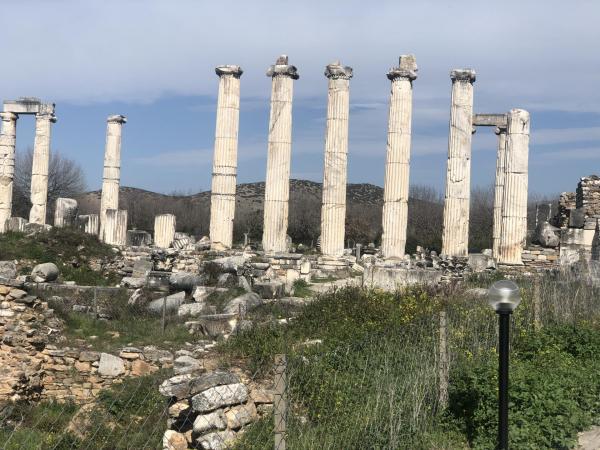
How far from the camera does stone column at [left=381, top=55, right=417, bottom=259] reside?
84.9 ft

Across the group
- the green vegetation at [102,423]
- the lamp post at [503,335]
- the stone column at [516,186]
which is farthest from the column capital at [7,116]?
the lamp post at [503,335]

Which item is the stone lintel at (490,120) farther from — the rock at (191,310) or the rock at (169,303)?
the rock at (191,310)

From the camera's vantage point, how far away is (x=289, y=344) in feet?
40.8

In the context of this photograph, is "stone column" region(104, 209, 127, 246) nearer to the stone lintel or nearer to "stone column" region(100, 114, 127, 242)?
"stone column" region(100, 114, 127, 242)

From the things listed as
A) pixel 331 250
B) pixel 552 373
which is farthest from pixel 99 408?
pixel 331 250

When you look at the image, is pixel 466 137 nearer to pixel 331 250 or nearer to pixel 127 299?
pixel 331 250

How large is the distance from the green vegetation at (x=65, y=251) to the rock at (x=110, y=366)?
422 inches

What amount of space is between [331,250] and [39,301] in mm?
12691

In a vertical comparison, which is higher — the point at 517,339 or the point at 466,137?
the point at 466,137

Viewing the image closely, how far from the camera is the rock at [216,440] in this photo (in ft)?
27.0

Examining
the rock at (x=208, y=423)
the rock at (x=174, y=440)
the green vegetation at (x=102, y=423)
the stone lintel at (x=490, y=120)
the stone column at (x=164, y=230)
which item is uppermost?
the stone lintel at (x=490, y=120)

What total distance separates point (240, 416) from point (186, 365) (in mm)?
3736

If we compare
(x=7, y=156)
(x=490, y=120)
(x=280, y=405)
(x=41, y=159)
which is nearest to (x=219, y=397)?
(x=280, y=405)

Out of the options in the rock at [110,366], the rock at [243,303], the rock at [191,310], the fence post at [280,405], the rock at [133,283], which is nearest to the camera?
the fence post at [280,405]
